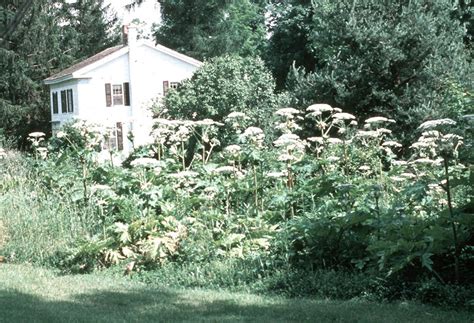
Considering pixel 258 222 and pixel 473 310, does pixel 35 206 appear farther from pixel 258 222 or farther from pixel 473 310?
pixel 473 310

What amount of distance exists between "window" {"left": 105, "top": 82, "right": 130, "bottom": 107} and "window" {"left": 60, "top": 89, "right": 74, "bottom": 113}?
248 cm

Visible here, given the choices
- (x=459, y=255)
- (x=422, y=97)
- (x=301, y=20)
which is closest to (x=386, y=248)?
(x=459, y=255)

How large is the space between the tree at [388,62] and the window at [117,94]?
22.4m

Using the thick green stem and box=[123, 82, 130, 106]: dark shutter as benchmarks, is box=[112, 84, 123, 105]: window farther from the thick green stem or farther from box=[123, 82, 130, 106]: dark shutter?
the thick green stem

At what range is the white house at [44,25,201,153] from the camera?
39.9m

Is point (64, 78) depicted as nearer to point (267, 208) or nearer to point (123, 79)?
point (123, 79)

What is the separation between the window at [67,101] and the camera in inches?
1620

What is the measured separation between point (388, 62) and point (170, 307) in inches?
567

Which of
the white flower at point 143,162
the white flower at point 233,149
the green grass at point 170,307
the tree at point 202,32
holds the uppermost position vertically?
the tree at point 202,32

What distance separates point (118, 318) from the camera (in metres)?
5.51

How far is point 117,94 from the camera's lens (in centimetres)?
4059

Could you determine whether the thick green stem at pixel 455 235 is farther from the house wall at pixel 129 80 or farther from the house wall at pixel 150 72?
the house wall at pixel 150 72

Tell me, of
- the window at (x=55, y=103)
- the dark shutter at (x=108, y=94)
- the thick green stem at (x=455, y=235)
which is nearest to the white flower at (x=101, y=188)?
the thick green stem at (x=455, y=235)

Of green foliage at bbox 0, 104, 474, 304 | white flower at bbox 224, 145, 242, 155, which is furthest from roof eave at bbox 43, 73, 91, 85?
white flower at bbox 224, 145, 242, 155
